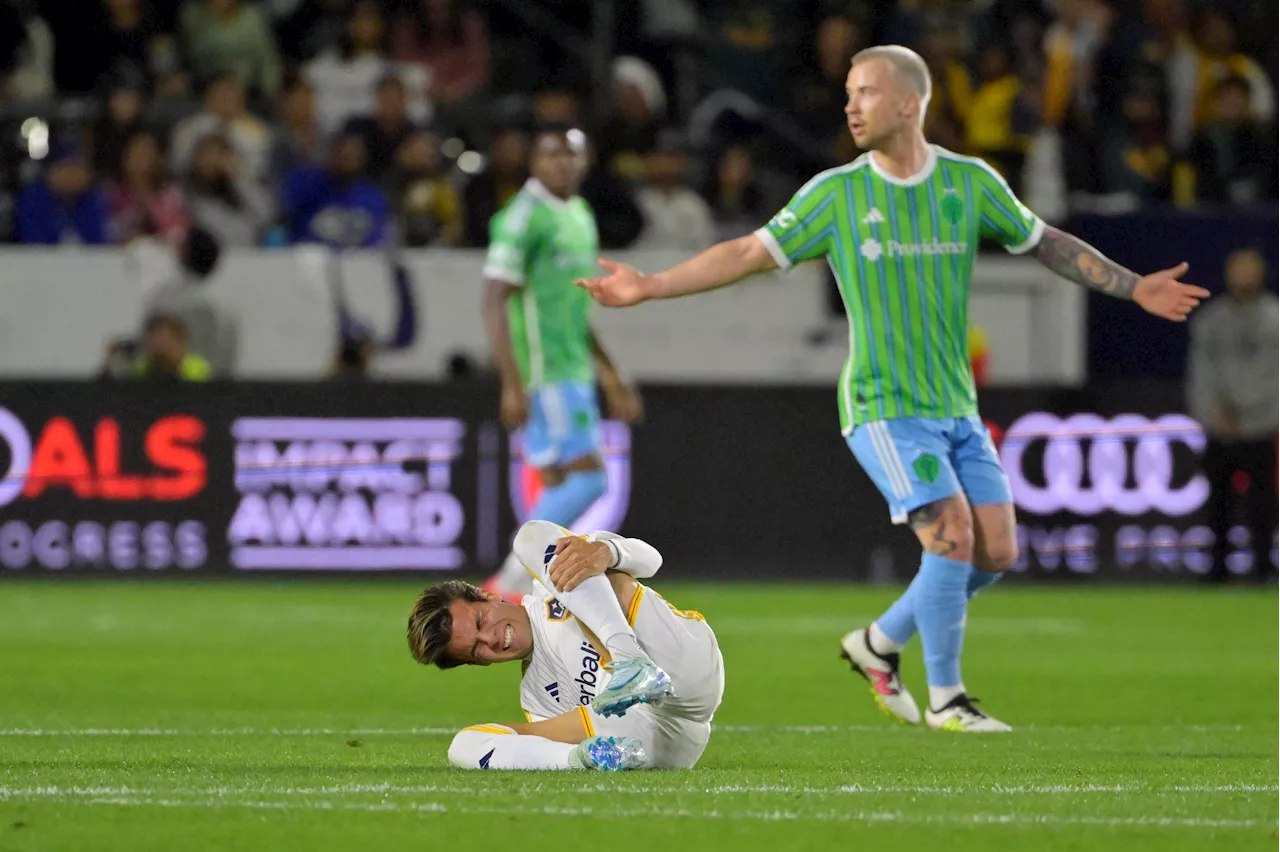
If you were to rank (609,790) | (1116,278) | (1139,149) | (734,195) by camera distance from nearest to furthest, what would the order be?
(609,790) < (1116,278) < (734,195) < (1139,149)

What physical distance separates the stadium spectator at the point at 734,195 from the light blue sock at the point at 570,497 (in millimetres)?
5488

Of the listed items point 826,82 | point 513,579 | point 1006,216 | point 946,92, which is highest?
point 826,82

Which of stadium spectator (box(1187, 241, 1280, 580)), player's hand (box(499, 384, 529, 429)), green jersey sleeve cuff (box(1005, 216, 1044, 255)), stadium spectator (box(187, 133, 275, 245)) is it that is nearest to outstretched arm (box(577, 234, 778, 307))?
green jersey sleeve cuff (box(1005, 216, 1044, 255))

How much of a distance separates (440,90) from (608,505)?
15.3 feet

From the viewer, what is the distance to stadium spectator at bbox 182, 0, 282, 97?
1841 cm

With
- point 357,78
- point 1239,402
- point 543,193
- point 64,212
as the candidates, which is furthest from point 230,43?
point 1239,402

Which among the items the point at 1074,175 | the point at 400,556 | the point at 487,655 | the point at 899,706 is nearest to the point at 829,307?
the point at 1074,175

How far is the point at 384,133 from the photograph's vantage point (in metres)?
17.5

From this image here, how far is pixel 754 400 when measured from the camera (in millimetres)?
16156

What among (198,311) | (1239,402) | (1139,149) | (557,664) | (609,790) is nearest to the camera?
(609,790)

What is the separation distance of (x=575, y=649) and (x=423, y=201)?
1111 cm

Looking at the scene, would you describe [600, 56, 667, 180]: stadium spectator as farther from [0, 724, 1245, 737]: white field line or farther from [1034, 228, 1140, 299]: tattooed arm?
[0, 724, 1245, 737]: white field line

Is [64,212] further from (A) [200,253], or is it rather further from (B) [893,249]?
(B) [893,249]

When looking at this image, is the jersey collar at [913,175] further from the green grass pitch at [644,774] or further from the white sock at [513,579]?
the white sock at [513,579]
